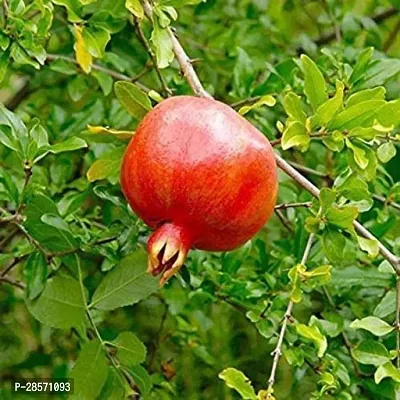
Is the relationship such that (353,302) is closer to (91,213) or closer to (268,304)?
(268,304)

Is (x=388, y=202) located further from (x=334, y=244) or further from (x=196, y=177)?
(x=196, y=177)

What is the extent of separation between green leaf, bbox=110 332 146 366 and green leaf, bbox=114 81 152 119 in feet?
0.82

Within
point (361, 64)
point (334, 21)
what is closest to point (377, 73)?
point (361, 64)

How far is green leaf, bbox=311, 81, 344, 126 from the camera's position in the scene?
83 centimetres

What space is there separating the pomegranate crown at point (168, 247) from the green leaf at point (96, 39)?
308 millimetres

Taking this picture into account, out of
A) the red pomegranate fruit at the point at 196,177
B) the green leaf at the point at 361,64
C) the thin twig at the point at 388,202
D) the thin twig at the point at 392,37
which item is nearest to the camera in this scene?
the red pomegranate fruit at the point at 196,177

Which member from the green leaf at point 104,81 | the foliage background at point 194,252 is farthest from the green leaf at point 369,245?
the green leaf at point 104,81

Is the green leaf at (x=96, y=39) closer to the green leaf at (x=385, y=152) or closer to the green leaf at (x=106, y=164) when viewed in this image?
the green leaf at (x=106, y=164)

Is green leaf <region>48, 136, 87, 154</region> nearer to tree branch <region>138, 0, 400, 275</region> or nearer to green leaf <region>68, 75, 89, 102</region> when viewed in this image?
tree branch <region>138, 0, 400, 275</region>

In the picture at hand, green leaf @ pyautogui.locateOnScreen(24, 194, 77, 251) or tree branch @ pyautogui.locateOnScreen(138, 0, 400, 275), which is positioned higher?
tree branch @ pyautogui.locateOnScreen(138, 0, 400, 275)

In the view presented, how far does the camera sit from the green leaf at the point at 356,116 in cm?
84

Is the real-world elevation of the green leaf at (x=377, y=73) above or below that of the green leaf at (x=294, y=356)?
above

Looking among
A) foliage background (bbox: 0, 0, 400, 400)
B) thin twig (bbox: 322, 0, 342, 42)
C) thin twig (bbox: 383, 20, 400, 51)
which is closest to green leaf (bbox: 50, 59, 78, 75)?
foliage background (bbox: 0, 0, 400, 400)

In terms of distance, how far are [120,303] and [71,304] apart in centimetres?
6
